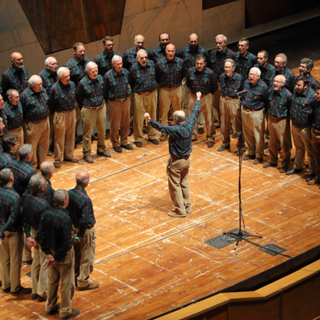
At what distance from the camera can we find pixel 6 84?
9156mm

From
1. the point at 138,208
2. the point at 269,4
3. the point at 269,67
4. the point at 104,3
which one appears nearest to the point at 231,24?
the point at 269,4

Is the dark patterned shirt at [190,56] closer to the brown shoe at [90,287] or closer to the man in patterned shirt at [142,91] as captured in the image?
the man in patterned shirt at [142,91]

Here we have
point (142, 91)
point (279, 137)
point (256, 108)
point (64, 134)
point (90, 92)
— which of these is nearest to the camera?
point (279, 137)

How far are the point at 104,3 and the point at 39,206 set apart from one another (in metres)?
6.67

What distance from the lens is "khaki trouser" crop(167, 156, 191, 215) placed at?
757 cm

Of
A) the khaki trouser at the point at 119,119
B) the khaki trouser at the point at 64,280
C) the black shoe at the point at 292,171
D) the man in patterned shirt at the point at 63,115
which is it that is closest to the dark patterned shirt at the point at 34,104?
the man in patterned shirt at the point at 63,115

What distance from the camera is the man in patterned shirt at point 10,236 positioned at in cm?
596

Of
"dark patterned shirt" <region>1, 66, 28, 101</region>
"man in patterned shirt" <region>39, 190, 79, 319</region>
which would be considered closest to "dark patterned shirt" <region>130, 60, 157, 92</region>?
"dark patterned shirt" <region>1, 66, 28, 101</region>

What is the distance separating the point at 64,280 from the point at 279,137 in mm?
4379

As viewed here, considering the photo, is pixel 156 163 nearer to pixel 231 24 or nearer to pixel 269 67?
pixel 269 67

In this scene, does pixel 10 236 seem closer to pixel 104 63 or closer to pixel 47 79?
pixel 47 79

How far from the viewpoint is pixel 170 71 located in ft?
32.1

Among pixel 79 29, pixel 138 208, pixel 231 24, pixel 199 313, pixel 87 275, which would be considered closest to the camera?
pixel 199 313

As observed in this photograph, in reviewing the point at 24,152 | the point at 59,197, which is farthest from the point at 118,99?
the point at 59,197
